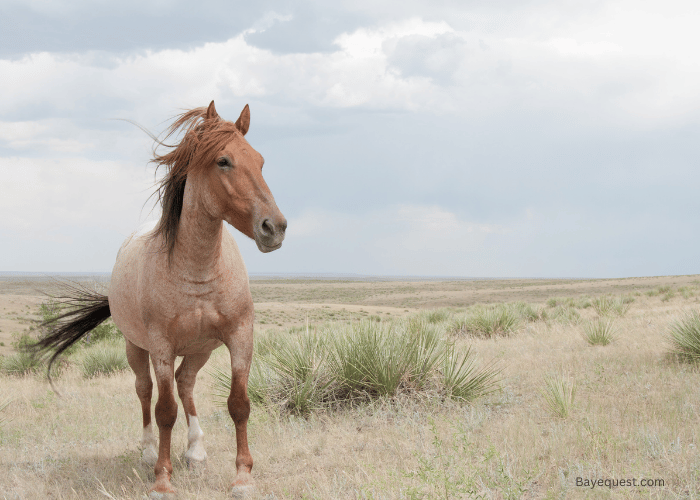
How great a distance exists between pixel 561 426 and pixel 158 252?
12.5 ft

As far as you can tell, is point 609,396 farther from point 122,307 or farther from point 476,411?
point 122,307

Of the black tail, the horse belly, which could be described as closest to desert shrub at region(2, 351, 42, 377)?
the black tail

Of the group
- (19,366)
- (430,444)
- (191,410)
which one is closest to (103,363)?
(19,366)

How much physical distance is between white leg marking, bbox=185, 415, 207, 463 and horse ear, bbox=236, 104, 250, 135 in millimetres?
2742

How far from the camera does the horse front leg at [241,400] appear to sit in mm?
3801

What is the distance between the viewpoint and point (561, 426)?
4523mm

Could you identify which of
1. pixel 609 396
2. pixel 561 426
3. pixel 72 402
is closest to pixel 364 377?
pixel 561 426

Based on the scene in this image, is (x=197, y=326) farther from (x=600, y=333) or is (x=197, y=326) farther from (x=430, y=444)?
(x=600, y=333)

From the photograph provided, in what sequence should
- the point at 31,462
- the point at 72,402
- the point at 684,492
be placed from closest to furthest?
the point at 684,492 → the point at 31,462 → the point at 72,402

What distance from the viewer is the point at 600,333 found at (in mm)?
9336

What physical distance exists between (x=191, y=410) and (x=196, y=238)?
6.75ft

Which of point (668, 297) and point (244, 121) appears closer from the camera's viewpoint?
point (244, 121)

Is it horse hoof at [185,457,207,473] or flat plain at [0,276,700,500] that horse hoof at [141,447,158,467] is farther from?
horse hoof at [185,457,207,473]

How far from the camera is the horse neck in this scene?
3.66 meters
